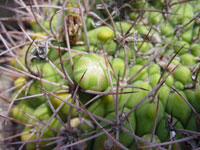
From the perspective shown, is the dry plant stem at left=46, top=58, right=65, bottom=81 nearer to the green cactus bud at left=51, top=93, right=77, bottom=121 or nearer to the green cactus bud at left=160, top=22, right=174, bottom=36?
the green cactus bud at left=51, top=93, right=77, bottom=121

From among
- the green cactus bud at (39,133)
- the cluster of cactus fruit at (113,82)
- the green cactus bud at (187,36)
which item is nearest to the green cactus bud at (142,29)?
the cluster of cactus fruit at (113,82)

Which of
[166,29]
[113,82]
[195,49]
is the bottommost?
[113,82]

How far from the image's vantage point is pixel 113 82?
94 cm

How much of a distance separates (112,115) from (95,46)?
15.6 inches

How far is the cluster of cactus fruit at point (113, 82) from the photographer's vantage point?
2.77 feet

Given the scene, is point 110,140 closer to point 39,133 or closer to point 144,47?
point 39,133

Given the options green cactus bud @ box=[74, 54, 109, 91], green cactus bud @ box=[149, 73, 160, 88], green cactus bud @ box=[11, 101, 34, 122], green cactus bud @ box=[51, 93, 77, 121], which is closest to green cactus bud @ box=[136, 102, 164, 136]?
green cactus bud @ box=[149, 73, 160, 88]

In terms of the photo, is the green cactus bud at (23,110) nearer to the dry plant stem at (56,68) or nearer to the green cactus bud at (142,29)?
the dry plant stem at (56,68)

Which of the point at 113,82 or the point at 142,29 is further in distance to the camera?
the point at 142,29

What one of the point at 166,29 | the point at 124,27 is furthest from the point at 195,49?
the point at 124,27

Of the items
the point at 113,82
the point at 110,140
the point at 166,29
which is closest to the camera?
the point at 110,140

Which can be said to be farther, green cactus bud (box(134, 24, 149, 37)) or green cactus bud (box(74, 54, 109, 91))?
green cactus bud (box(134, 24, 149, 37))

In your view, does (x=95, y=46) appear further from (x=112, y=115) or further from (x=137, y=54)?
(x=112, y=115)

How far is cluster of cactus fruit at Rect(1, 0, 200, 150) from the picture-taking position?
2.77 feet
